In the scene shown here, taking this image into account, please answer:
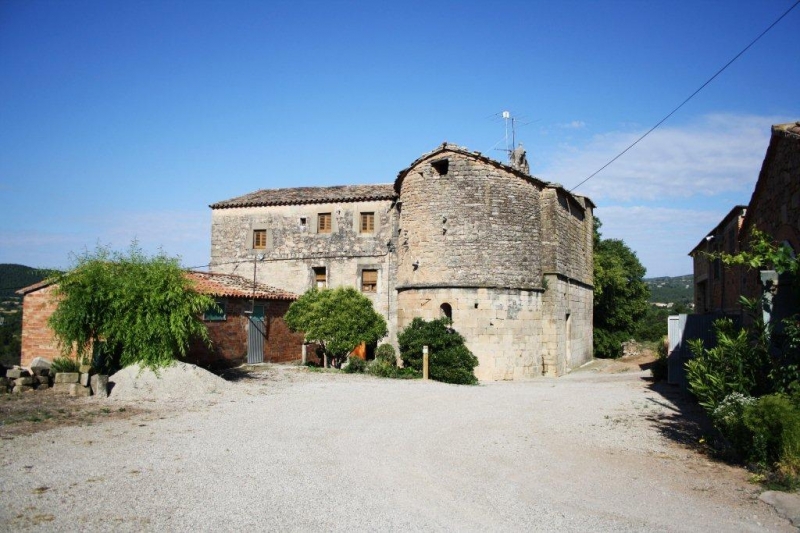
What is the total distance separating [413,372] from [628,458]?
1135 cm

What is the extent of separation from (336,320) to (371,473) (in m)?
12.9

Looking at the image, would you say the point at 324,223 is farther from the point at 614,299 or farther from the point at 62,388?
the point at 614,299

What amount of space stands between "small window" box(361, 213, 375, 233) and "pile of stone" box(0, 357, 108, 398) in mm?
14542

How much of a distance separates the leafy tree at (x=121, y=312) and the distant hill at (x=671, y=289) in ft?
309

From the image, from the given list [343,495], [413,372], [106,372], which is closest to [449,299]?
[413,372]

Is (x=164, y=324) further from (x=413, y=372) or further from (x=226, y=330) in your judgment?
(x=413, y=372)

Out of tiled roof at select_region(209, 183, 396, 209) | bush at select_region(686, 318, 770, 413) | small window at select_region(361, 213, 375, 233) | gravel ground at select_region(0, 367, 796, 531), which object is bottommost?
gravel ground at select_region(0, 367, 796, 531)

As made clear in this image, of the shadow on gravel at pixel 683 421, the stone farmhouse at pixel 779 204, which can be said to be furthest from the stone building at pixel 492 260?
the stone farmhouse at pixel 779 204

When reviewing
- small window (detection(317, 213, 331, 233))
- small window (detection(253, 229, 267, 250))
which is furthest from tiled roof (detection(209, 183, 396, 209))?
small window (detection(253, 229, 267, 250))

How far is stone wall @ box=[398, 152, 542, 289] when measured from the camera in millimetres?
20516

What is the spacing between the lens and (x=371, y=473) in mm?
7473

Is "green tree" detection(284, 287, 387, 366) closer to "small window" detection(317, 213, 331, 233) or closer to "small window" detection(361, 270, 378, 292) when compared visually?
"small window" detection(361, 270, 378, 292)

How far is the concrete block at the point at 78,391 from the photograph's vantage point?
41.3 feet

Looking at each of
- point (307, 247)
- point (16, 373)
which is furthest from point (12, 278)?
point (16, 373)
